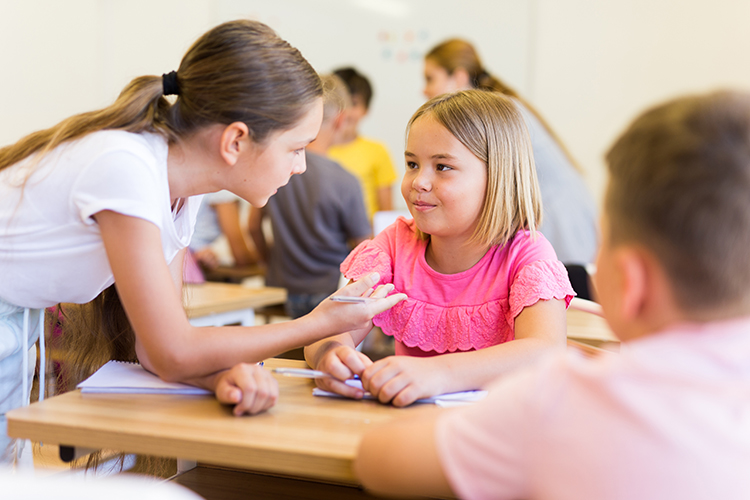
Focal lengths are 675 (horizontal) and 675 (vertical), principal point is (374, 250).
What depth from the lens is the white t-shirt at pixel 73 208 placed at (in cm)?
95

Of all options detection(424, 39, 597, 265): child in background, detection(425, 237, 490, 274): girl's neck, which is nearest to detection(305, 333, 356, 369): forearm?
detection(425, 237, 490, 274): girl's neck

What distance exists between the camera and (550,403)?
56 centimetres

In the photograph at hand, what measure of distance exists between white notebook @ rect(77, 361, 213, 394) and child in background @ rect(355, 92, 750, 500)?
1.45ft

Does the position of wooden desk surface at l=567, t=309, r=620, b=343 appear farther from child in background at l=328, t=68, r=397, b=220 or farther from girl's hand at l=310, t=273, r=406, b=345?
child in background at l=328, t=68, r=397, b=220

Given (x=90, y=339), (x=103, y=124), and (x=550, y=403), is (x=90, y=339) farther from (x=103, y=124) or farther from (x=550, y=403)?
(x=550, y=403)

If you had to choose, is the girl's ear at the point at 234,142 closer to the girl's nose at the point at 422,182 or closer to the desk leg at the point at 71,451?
the girl's nose at the point at 422,182

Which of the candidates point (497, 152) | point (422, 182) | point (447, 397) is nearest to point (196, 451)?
point (447, 397)

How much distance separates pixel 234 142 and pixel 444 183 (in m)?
0.38

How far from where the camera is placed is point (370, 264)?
1308 mm

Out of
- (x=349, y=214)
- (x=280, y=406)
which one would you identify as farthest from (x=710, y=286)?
(x=349, y=214)

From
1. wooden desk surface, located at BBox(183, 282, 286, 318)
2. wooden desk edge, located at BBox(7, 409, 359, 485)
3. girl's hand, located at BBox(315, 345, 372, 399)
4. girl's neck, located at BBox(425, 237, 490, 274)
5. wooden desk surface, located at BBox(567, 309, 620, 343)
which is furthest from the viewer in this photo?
wooden desk surface, located at BBox(183, 282, 286, 318)

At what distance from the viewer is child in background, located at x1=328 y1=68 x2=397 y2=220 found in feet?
11.9

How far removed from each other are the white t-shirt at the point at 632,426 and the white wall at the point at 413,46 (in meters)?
2.84

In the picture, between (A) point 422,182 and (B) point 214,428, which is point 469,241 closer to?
(A) point 422,182
